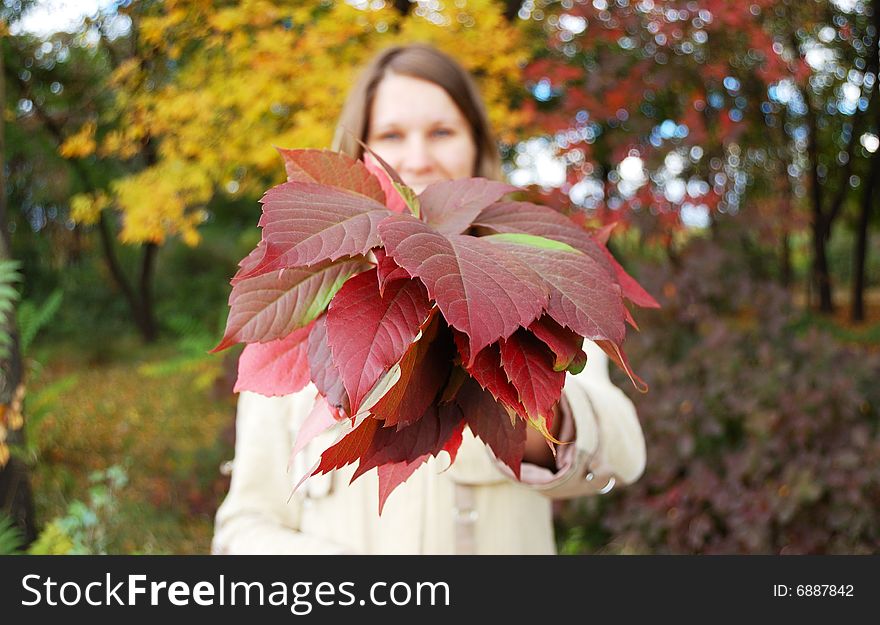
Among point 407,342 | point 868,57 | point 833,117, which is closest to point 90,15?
point 407,342

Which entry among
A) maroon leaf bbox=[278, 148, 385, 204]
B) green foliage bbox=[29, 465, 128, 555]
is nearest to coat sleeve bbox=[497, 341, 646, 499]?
maroon leaf bbox=[278, 148, 385, 204]

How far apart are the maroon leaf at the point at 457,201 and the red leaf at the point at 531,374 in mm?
124

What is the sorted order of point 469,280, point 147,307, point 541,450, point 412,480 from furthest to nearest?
point 147,307
point 412,480
point 541,450
point 469,280

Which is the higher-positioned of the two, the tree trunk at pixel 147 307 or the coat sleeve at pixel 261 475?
the tree trunk at pixel 147 307

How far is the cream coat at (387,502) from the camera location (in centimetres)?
133

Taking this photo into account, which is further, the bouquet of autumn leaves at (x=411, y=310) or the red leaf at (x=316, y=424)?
the red leaf at (x=316, y=424)

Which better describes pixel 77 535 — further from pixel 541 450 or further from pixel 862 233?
pixel 862 233

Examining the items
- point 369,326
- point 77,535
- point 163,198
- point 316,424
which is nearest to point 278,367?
point 316,424

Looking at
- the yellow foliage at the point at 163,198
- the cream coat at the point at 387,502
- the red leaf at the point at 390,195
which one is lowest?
the cream coat at the point at 387,502

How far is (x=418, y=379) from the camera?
0.64 metres

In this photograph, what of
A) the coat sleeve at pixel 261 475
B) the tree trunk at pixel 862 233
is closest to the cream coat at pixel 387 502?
the coat sleeve at pixel 261 475

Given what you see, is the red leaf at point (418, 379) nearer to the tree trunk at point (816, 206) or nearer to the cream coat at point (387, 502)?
the cream coat at point (387, 502)

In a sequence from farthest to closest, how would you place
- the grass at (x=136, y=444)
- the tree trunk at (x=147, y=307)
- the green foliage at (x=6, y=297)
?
1. the tree trunk at (x=147, y=307)
2. the grass at (x=136, y=444)
3. the green foliage at (x=6, y=297)

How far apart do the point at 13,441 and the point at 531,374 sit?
2734 millimetres
